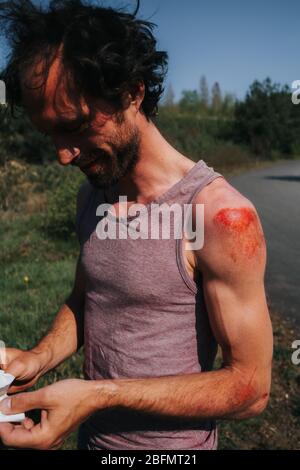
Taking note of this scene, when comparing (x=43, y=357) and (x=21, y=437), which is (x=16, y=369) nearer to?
(x=43, y=357)

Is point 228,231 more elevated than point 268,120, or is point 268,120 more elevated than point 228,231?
point 268,120

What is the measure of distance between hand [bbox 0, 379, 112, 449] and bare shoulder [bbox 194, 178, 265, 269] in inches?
18.3

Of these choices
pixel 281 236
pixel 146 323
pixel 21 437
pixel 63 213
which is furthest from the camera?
pixel 281 236

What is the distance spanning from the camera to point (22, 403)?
144 cm

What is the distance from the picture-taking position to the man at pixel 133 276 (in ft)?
4.89

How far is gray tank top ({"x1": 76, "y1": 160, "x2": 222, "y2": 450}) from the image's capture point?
1.57 m

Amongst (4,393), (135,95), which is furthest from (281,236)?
(4,393)

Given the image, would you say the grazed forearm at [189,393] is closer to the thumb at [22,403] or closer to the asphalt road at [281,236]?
the thumb at [22,403]

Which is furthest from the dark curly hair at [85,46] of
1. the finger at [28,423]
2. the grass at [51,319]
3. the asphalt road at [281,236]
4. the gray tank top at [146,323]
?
the asphalt road at [281,236]

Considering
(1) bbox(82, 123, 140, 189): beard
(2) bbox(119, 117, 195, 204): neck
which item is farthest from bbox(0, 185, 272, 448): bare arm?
(1) bbox(82, 123, 140, 189): beard

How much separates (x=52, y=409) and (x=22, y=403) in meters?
0.08

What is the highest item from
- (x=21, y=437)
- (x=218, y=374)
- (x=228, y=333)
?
(x=228, y=333)

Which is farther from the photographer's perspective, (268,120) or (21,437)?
(268,120)
